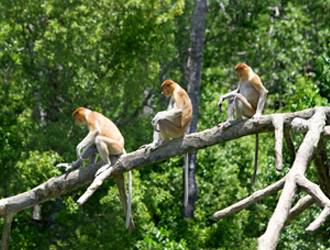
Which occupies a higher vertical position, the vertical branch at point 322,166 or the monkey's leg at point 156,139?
the monkey's leg at point 156,139

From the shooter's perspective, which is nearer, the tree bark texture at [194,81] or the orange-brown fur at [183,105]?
the orange-brown fur at [183,105]

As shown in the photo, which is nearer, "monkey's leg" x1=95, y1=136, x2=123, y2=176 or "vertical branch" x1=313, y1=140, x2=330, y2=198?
"vertical branch" x1=313, y1=140, x2=330, y2=198

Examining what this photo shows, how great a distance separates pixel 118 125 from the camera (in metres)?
10.0

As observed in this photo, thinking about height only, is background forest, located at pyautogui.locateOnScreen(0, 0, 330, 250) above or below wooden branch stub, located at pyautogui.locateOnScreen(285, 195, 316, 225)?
above

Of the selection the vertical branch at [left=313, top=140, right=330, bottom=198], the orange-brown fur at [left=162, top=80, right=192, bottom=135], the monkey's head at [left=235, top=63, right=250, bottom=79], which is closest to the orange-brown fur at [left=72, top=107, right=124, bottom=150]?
the orange-brown fur at [left=162, top=80, right=192, bottom=135]

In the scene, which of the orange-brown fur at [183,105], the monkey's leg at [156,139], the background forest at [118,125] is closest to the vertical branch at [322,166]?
the orange-brown fur at [183,105]

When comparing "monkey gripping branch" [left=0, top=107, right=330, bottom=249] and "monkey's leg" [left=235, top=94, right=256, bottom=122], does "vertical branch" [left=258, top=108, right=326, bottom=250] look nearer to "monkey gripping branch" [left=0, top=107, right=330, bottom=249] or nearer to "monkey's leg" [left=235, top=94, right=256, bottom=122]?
"monkey gripping branch" [left=0, top=107, right=330, bottom=249]

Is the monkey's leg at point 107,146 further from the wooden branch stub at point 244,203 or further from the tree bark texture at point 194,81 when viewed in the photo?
the tree bark texture at point 194,81

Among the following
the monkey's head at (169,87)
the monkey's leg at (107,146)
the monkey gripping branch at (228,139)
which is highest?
the monkey's head at (169,87)

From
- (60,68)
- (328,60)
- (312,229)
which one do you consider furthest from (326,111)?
(60,68)

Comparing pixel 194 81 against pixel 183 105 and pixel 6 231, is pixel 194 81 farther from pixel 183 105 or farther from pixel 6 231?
pixel 6 231

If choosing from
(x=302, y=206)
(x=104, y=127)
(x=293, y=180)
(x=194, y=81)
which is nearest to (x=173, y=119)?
(x=104, y=127)

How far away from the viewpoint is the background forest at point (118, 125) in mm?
8070

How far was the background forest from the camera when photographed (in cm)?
807
